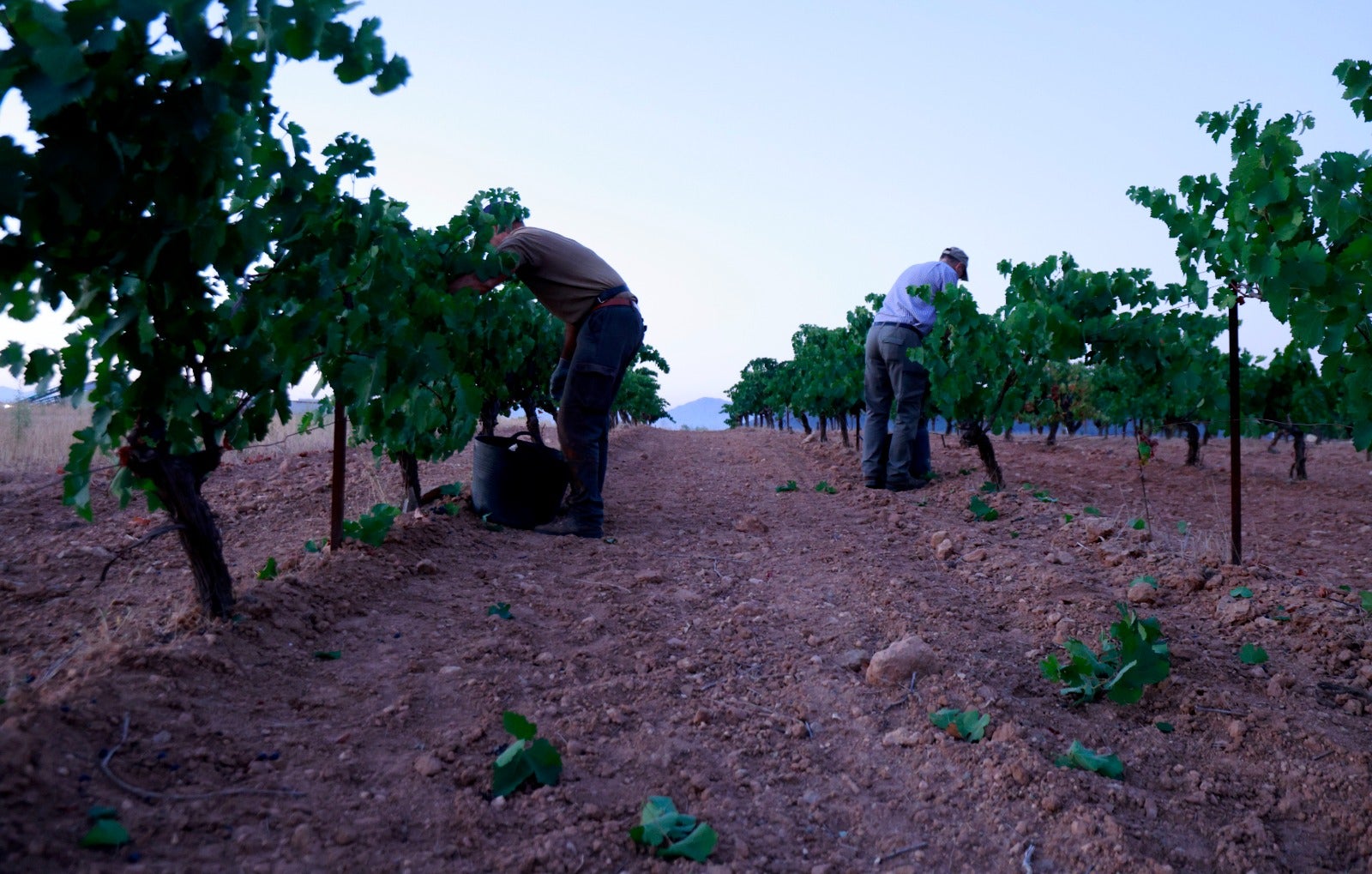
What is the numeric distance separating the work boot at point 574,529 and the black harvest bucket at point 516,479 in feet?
0.52

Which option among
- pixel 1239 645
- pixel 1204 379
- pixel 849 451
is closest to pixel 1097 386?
pixel 849 451

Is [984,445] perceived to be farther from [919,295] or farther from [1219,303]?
[1219,303]

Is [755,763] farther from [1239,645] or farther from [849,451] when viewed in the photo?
[849,451]

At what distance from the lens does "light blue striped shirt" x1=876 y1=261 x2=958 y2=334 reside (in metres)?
8.46

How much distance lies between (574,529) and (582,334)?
1.21 m

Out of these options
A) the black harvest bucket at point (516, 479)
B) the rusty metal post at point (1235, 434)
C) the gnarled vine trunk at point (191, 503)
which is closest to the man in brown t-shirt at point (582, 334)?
the black harvest bucket at point (516, 479)

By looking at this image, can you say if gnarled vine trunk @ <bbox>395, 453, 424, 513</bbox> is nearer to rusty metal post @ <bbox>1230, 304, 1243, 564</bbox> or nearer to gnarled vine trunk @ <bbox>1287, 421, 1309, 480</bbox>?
rusty metal post @ <bbox>1230, 304, 1243, 564</bbox>

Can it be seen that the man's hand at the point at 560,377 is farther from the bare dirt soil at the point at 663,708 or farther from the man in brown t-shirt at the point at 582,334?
the bare dirt soil at the point at 663,708

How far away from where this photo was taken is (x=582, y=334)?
5512 millimetres

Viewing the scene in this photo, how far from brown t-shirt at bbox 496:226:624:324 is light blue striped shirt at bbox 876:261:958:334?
382 cm

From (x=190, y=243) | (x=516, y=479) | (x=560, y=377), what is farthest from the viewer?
(x=560, y=377)

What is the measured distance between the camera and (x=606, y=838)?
6.48 feet

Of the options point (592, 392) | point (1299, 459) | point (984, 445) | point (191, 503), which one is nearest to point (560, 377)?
point (592, 392)

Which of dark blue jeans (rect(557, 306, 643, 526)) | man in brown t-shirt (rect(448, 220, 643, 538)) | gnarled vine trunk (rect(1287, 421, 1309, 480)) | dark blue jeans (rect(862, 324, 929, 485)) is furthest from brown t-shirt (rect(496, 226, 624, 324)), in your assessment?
gnarled vine trunk (rect(1287, 421, 1309, 480))
